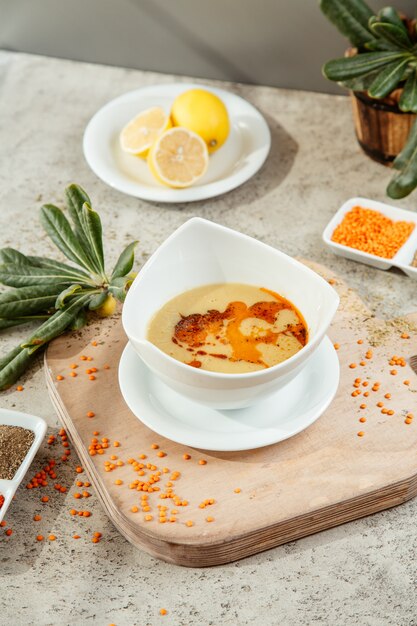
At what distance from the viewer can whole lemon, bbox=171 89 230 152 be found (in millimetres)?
1945

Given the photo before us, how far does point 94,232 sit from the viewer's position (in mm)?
1562

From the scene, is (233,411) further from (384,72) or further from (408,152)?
(384,72)

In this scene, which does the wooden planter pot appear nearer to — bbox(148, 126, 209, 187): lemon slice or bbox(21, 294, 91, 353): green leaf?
bbox(148, 126, 209, 187): lemon slice

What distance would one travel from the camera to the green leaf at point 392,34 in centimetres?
171

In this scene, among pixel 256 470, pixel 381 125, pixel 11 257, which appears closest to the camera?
pixel 256 470

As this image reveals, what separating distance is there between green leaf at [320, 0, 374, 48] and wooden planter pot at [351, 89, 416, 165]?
127 mm

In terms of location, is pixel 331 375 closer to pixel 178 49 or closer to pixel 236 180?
pixel 236 180

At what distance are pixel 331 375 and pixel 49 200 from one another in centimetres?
96

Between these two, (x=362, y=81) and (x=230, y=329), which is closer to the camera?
(x=230, y=329)

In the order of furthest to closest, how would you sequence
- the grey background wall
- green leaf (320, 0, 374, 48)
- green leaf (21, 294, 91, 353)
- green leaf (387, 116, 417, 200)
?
1. the grey background wall
2. green leaf (320, 0, 374, 48)
3. green leaf (387, 116, 417, 200)
4. green leaf (21, 294, 91, 353)

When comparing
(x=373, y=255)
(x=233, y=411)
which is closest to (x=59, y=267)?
(x=233, y=411)

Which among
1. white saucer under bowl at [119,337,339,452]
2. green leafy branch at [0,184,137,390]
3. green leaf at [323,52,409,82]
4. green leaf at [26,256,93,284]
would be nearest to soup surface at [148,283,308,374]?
white saucer under bowl at [119,337,339,452]

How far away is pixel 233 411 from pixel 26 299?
48cm

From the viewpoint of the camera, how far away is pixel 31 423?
1.39m
